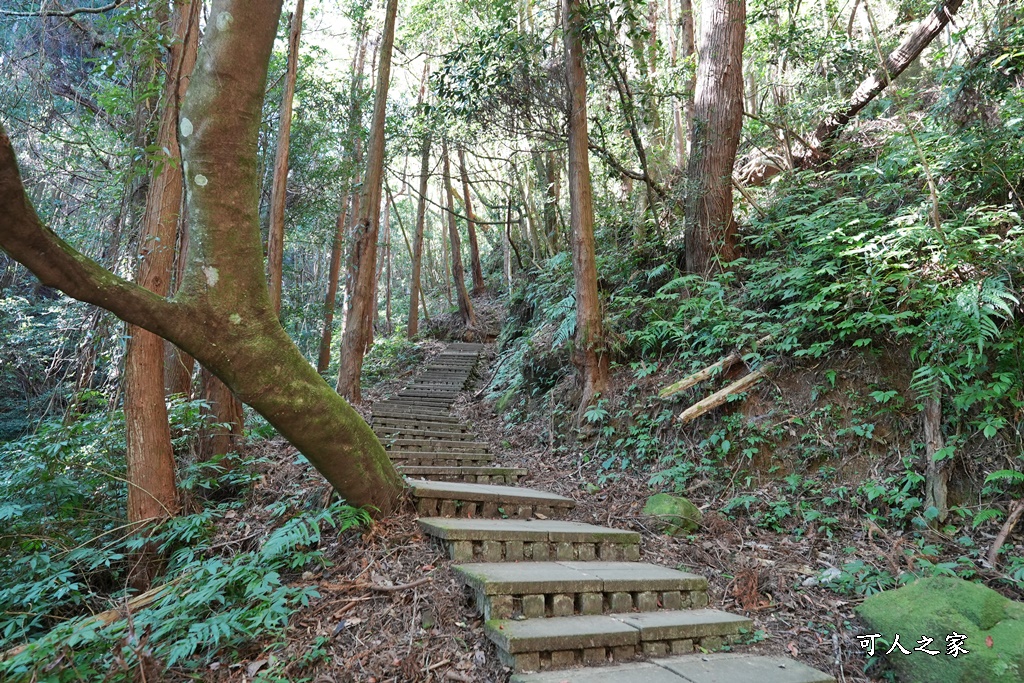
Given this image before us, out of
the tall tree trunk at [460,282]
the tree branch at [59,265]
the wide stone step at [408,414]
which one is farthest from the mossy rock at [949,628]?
the tall tree trunk at [460,282]

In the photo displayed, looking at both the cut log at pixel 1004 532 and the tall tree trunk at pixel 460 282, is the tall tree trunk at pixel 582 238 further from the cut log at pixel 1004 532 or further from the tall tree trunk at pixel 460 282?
the tall tree trunk at pixel 460 282

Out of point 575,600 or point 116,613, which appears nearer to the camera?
point 575,600

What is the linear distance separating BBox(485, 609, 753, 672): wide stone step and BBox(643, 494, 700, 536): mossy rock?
115 cm

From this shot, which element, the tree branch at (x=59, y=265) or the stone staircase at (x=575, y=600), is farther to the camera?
the stone staircase at (x=575, y=600)

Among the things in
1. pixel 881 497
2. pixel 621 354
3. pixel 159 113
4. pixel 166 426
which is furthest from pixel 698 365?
pixel 159 113

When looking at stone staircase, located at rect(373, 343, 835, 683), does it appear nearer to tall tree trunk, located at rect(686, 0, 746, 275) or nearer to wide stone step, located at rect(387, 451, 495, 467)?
wide stone step, located at rect(387, 451, 495, 467)

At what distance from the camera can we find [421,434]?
756 cm

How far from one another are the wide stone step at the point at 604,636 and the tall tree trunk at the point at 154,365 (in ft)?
11.0

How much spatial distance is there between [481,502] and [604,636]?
70.0 inches

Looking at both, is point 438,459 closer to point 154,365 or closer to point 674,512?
point 674,512

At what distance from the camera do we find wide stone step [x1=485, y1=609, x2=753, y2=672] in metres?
2.74

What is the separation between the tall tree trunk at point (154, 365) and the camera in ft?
15.1

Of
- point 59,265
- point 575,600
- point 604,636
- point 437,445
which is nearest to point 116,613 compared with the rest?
point 59,265

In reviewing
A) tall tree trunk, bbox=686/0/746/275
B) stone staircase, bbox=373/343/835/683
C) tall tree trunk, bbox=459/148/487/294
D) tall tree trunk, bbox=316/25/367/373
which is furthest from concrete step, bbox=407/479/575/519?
tall tree trunk, bbox=459/148/487/294
